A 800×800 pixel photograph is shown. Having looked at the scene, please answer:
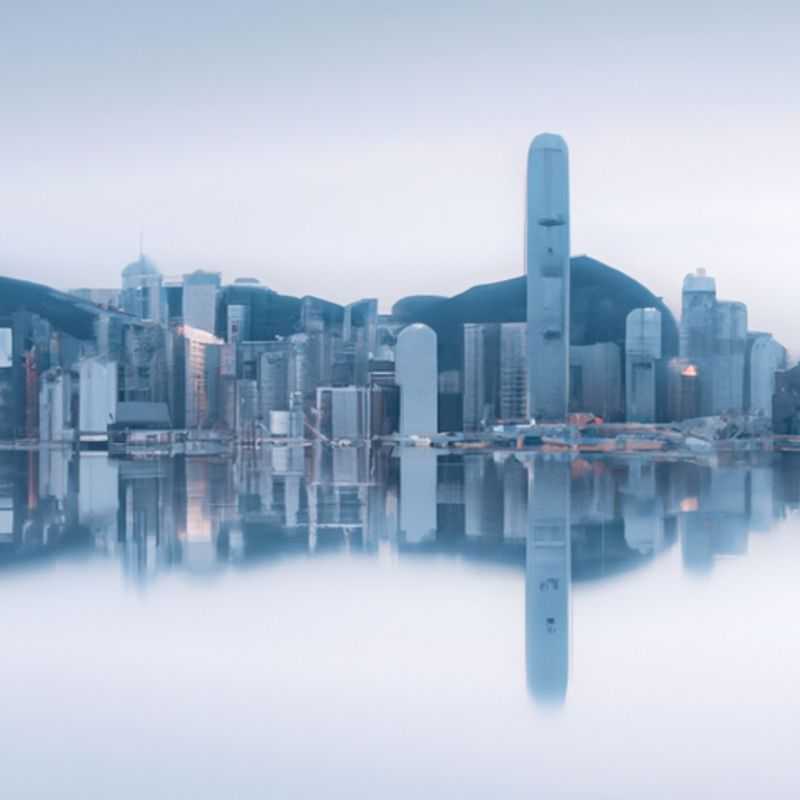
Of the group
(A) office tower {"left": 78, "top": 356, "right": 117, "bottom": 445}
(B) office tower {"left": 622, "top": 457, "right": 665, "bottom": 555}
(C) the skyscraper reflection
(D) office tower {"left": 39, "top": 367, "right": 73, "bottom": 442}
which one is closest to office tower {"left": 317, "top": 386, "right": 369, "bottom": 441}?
(A) office tower {"left": 78, "top": 356, "right": 117, "bottom": 445}

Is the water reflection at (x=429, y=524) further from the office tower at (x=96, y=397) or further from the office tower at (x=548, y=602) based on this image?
the office tower at (x=96, y=397)

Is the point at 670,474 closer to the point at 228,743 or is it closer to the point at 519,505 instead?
the point at 519,505

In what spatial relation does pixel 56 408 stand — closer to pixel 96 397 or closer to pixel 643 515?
pixel 96 397

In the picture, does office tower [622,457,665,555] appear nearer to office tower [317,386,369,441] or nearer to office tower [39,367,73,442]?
office tower [317,386,369,441]

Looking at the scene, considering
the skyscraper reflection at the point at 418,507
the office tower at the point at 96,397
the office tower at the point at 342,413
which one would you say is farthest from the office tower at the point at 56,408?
the skyscraper reflection at the point at 418,507

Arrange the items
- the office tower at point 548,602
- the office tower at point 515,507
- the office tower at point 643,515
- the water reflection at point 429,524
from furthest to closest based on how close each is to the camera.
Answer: the office tower at point 515,507, the office tower at point 643,515, the water reflection at point 429,524, the office tower at point 548,602

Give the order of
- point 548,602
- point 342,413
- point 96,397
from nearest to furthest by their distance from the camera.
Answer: point 548,602, point 96,397, point 342,413

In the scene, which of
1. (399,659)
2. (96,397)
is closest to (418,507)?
(399,659)

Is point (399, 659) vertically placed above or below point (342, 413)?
below
